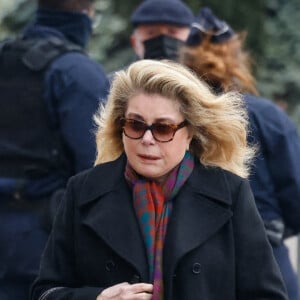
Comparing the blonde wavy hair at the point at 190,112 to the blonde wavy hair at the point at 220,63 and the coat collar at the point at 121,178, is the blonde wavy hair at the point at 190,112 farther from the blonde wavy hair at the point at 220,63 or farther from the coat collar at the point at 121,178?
the blonde wavy hair at the point at 220,63

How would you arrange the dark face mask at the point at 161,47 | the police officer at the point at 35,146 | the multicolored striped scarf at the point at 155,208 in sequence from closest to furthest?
the multicolored striped scarf at the point at 155,208 < the police officer at the point at 35,146 < the dark face mask at the point at 161,47

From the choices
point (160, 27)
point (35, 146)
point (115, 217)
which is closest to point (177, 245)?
point (115, 217)

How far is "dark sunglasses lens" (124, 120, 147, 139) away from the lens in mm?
4066

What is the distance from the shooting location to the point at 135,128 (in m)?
4.08

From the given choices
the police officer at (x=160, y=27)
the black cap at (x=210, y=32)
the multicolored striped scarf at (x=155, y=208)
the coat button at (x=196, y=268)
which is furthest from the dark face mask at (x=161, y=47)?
the coat button at (x=196, y=268)

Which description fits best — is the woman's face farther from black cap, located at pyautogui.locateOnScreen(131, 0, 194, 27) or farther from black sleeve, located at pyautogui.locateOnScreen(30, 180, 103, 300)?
black cap, located at pyautogui.locateOnScreen(131, 0, 194, 27)

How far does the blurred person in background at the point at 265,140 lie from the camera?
219 inches

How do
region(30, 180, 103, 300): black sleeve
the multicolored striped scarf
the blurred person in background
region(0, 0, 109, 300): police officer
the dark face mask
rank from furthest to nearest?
the dark face mask < region(0, 0, 109, 300): police officer < the blurred person in background < region(30, 180, 103, 300): black sleeve < the multicolored striped scarf

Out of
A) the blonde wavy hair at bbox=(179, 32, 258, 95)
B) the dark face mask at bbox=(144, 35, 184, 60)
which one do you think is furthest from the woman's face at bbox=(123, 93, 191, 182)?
the dark face mask at bbox=(144, 35, 184, 60)

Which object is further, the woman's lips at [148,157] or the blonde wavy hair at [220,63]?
the blonde wavy hair at [220,63]

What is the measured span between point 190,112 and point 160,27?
8.90 ft

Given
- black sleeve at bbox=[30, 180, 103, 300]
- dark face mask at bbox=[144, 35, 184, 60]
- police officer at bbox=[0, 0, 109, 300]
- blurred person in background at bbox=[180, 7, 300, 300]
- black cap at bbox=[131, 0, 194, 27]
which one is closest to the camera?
black sleeve at bbox=[30, 180, 103, 300]

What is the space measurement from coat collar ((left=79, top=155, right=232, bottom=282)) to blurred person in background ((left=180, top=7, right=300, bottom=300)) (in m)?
1.31

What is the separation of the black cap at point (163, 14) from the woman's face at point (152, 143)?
2.73 metres
